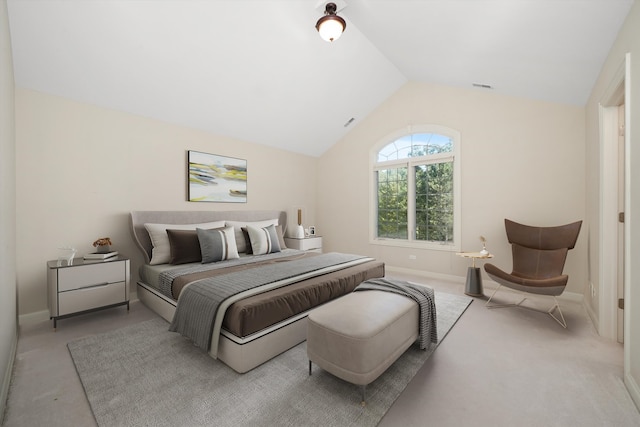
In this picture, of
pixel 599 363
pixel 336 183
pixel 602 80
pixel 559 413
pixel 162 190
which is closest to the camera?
pixel 559 413

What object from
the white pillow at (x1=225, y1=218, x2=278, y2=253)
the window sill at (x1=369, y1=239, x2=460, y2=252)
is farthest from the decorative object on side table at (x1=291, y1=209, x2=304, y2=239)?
the window sill at (x1=369, y1=239, x2=460, y2=252)

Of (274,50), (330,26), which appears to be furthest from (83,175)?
(330,26)

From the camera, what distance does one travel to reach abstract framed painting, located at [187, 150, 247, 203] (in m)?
3.88

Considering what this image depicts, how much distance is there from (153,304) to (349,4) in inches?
146

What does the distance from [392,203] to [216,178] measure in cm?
301

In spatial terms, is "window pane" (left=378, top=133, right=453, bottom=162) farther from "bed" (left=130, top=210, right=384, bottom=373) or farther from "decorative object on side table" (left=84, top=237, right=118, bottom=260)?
"decorative object on side table" (left=84, top=237, right=118, bottom=260)

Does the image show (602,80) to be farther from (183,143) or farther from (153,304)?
(153,304)

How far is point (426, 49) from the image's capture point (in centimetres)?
321

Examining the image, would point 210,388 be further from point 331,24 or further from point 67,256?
point 331,24

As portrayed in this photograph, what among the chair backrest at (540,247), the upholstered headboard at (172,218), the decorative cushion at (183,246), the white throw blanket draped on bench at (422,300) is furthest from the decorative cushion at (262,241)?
the chair backrest at (540,247)

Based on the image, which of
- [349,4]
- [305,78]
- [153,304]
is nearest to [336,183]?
[305,78]

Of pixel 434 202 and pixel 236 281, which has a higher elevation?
pixel 434 202

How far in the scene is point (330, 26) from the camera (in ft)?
8.82

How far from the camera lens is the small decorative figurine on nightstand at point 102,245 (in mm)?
2891
